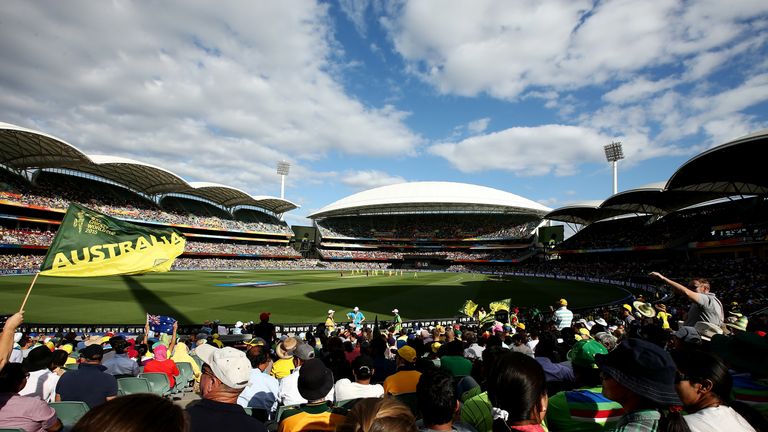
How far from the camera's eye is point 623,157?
74125 mm

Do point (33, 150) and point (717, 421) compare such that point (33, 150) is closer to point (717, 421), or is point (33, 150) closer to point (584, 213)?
point (717, 421)

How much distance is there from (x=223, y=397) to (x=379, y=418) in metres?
1.78

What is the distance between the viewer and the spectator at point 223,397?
Result: 247 centimetres

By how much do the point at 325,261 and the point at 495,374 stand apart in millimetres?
96642

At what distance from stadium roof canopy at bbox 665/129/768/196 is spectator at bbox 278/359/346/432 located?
31.7 meters

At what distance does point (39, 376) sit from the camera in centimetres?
505

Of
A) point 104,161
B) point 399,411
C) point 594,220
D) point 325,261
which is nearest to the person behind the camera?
point 399,411

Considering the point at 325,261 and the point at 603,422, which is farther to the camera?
the point at 325,261

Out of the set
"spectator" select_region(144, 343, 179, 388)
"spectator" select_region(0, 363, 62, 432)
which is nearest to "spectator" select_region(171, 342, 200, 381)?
"spectator" select_region(144, 343, 179, 388)

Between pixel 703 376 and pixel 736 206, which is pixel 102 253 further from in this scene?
pixel 736 206

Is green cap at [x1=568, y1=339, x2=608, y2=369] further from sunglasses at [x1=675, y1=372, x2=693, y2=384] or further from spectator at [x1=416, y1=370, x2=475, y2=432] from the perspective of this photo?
spectator at [x1=416, y1=370, x2=475, y2=432]

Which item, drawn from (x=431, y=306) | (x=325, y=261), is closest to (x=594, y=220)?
(x=431, y=306)

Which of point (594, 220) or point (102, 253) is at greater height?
point (594, 220)

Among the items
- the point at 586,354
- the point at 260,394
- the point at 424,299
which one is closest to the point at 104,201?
the point at 424,299
